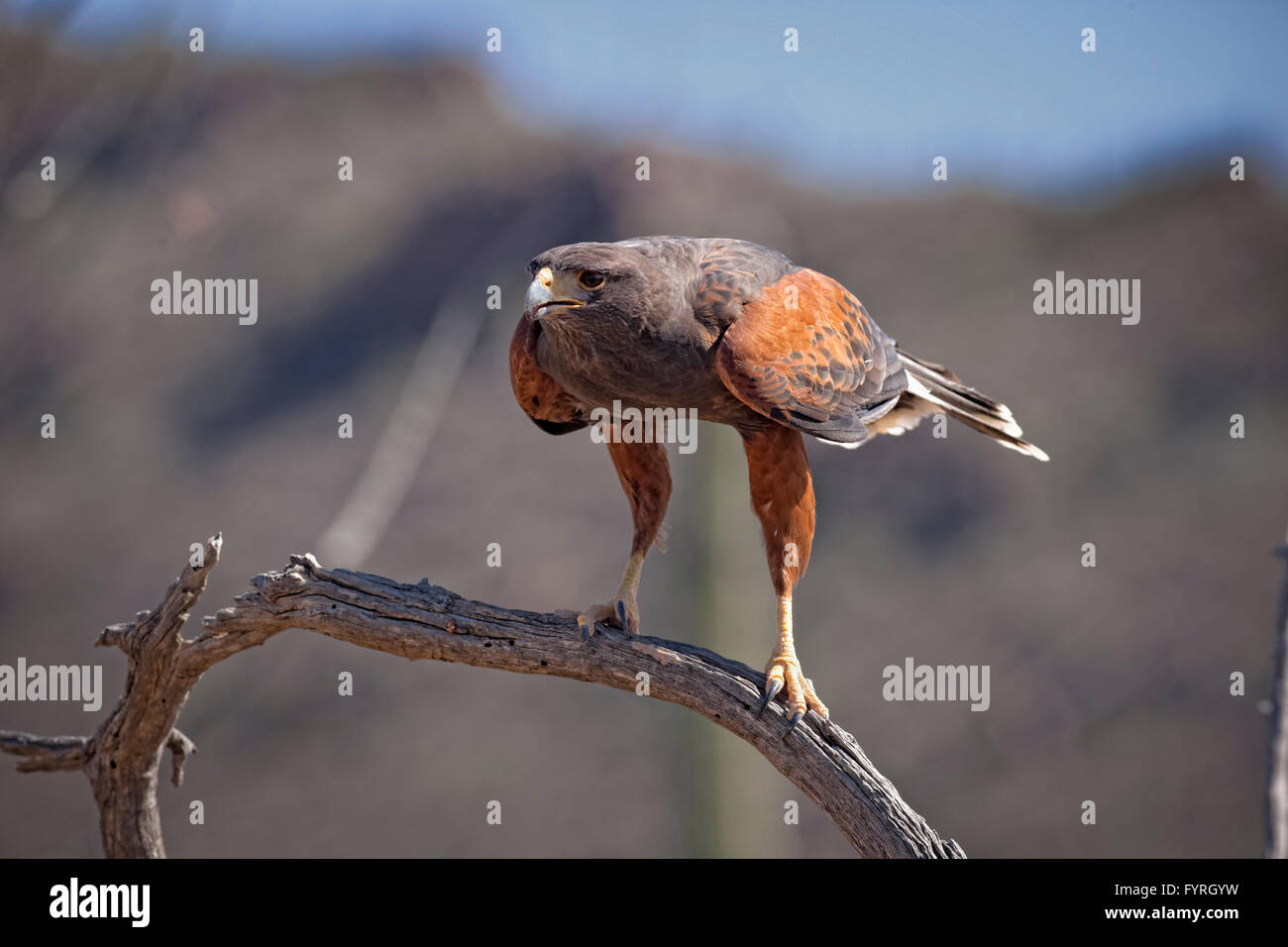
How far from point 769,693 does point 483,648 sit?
113 centimetres

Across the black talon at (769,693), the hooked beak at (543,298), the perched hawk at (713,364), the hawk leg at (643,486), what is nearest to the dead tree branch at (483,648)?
the black talon at (769,693)

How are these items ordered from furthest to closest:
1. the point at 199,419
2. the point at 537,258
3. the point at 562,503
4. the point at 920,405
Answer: the point at 199,419 < the point at 562,503 < the point at 920,405 < the point at 537,258

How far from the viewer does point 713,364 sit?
409 centimetres

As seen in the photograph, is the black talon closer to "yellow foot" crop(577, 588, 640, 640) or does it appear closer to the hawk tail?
"yellow foot" crop(577, 588, 640, 640)

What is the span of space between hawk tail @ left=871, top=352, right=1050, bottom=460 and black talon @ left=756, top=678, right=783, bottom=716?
165 centimetres

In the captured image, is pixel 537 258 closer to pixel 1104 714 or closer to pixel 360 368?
pixel 1104 714

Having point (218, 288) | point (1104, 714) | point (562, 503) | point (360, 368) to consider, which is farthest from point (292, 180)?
point (1104, 714)

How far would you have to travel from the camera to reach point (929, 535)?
1377cm

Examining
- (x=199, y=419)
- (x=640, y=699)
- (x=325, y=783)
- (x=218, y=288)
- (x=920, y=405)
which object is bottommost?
(x=325, y=783)

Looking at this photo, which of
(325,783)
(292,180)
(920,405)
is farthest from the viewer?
(292,180)

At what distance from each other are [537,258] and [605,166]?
14303mm

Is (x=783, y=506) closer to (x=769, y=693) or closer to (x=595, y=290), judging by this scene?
(x=769, y=693)

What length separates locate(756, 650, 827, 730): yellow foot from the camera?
13.3 feet

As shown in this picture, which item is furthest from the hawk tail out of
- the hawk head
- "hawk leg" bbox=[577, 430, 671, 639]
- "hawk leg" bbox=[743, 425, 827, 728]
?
the hawk head
